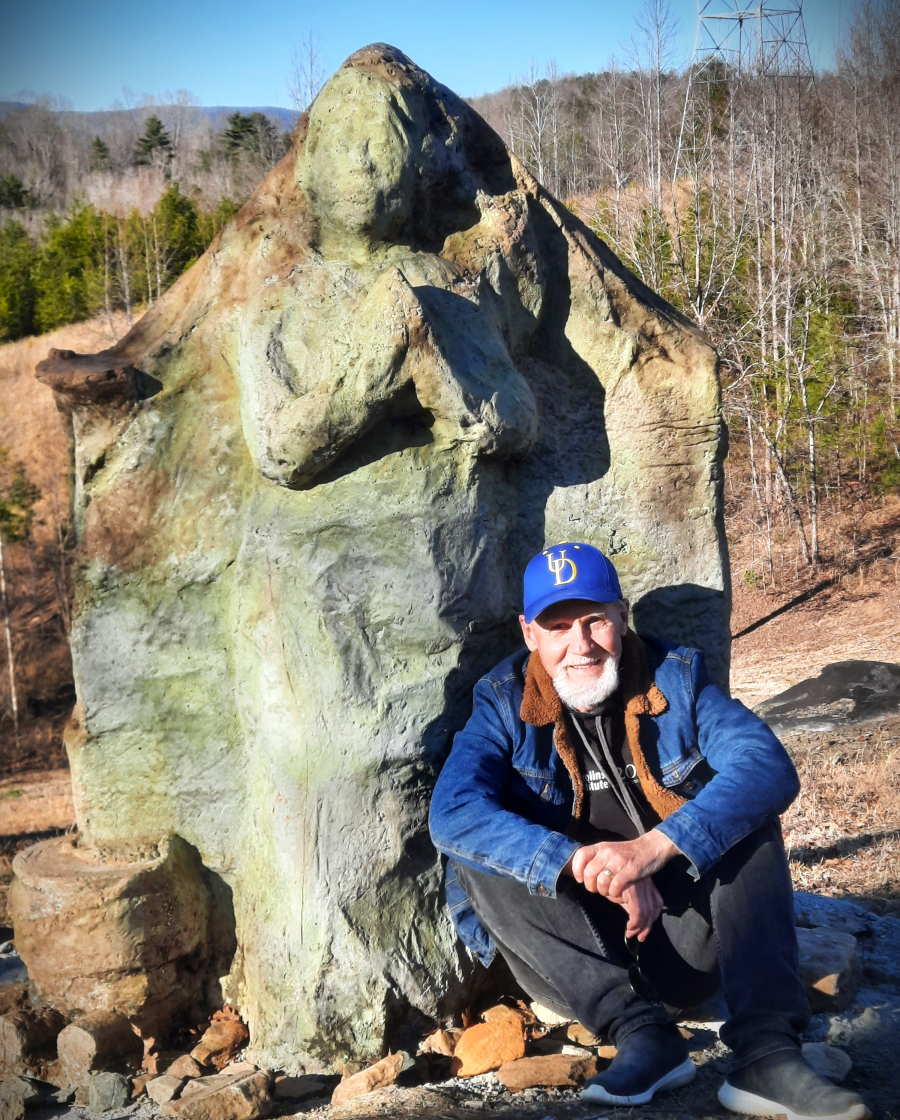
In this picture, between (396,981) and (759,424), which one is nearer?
(396,981)

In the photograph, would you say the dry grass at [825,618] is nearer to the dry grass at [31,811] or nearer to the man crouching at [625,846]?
the dry grass at [31,811]

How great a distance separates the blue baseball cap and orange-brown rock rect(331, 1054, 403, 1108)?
120cm

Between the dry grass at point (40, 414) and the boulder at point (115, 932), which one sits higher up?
the dry grass at point (40, 414)

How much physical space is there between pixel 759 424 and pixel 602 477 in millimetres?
13352

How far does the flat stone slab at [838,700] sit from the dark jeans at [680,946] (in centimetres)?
574

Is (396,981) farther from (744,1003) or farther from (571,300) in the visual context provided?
(571,300)

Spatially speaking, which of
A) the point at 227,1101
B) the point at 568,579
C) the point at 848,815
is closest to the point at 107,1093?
the point at 227,1101

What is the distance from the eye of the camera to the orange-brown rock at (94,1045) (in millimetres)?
3020

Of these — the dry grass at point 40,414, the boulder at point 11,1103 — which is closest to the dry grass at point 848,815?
the boulder at point 11,1103

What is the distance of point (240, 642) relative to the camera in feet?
10.7

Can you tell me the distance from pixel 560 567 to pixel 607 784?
0.58 metres

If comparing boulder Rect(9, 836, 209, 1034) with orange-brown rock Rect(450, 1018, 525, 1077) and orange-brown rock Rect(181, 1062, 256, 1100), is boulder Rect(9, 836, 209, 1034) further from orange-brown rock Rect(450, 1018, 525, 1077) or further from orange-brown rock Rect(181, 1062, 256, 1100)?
orange-brown rock Rect(450, 1018, 525, 1077)

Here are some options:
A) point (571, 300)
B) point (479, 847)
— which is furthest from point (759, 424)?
point (479, 847)

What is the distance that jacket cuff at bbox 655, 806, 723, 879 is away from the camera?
2.49 m
